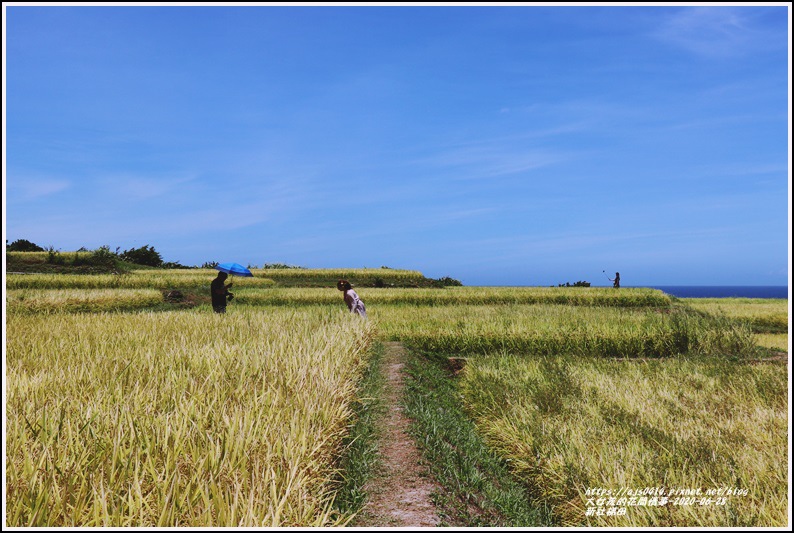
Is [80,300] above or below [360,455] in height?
above

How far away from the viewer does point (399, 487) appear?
3.14 meters

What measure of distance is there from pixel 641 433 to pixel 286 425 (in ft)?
11.1

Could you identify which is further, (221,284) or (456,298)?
(456,298)

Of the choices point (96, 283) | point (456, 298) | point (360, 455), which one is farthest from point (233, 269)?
point (96, 283)

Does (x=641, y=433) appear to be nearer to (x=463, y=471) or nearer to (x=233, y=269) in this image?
(x=463, y=471)

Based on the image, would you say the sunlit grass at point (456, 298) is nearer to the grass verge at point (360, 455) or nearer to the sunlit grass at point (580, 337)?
the sunlit grass at point (580, 337)

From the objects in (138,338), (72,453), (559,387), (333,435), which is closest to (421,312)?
(559,387)

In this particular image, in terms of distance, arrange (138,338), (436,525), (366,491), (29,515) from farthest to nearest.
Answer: (138,338), (366,491), (436,525), (29,515)

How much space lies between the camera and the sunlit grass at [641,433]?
332cm

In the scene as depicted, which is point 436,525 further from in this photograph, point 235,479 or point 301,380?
point 301,380

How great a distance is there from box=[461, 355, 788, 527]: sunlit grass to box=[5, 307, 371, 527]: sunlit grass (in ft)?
5.69

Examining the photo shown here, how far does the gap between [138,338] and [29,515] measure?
447cm

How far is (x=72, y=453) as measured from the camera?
231cm

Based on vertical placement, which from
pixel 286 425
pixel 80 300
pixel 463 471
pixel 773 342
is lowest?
pixel 773 342
